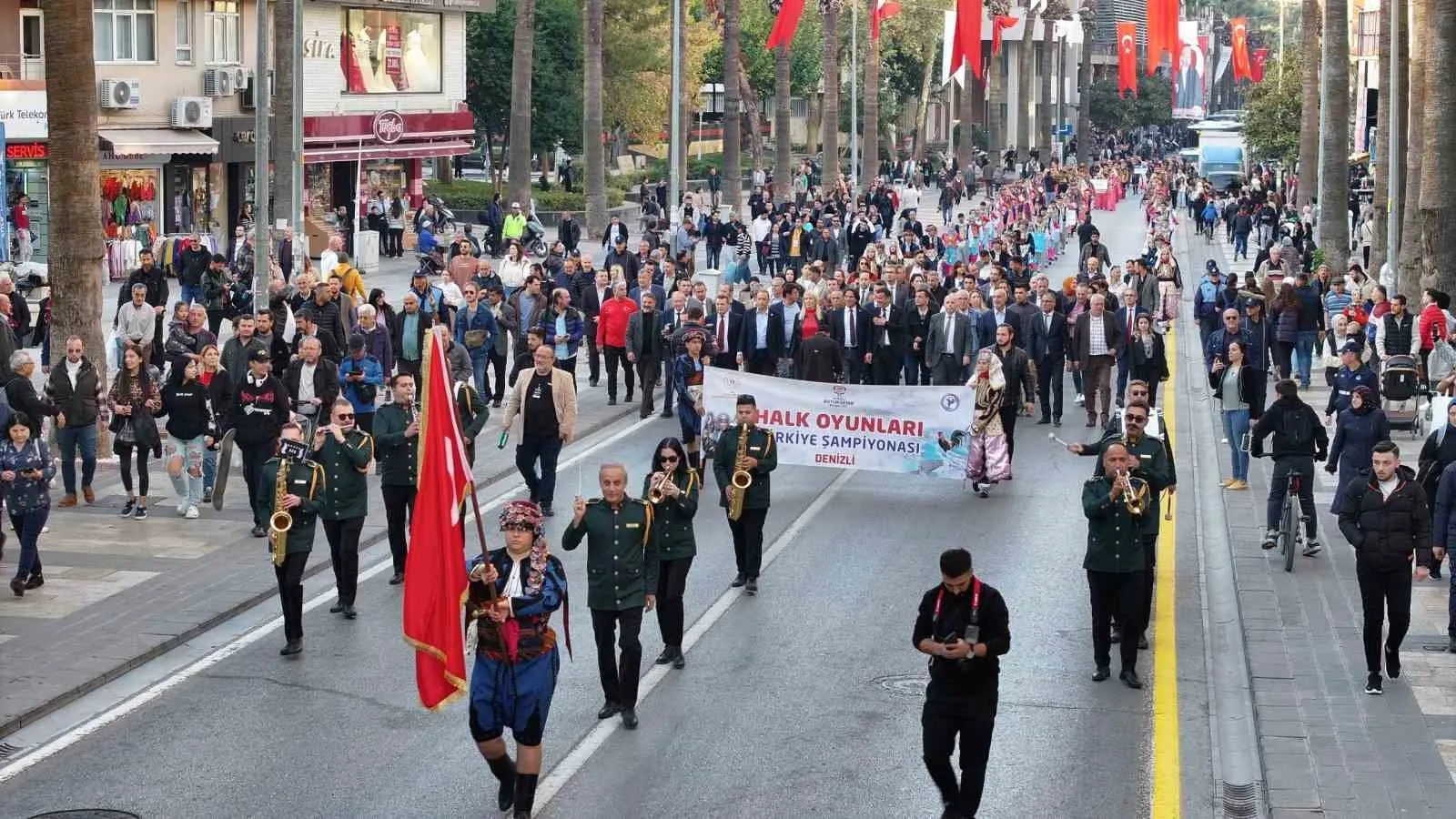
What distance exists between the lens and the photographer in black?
10.5m

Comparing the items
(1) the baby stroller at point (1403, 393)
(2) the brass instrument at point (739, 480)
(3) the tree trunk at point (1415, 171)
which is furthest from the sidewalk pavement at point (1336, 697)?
(3) the tree trunk at point (1415, 171)

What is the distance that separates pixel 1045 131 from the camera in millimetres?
107812

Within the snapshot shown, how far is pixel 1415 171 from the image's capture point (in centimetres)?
Answer: 3300

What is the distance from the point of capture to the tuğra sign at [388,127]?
57188 mm

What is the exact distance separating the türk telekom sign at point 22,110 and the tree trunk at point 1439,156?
2774 cm

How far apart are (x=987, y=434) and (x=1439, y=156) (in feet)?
39.1

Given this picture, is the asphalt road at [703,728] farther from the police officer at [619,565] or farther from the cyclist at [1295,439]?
the cyclist at [1295,439]

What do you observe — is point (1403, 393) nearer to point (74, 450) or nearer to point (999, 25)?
point (74, 450)

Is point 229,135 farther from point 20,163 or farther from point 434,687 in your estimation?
point 434,687

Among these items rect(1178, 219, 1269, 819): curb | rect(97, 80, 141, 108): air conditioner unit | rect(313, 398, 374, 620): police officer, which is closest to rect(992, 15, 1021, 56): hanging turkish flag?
rect(97, 80, 141, 108): air conditioner unit

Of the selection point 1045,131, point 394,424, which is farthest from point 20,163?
point 1045,131

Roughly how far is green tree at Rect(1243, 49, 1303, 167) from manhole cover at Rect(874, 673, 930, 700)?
197 feet

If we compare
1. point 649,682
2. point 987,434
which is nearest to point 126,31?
point 987,434

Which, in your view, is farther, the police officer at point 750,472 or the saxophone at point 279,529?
the police officer at point 750,472
